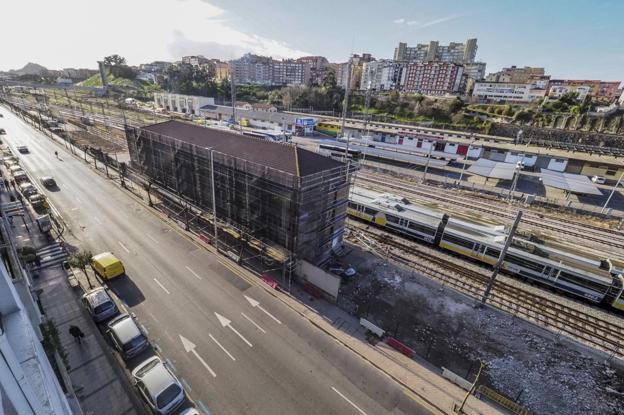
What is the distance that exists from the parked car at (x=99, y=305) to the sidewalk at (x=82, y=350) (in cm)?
77

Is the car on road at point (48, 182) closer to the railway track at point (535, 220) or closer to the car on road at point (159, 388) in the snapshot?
the car on road at point (159, 388)

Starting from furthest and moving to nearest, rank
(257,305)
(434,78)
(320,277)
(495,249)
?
(434,78) < (495,249) < (320,277) < (257,305)

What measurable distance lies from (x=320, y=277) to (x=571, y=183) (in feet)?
177

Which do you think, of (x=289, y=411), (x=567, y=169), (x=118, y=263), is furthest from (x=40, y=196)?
(x=567, y=169)

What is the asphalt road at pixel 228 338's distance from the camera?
50.7 feet

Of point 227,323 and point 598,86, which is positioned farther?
point 598,86

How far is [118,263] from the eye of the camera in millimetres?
22844

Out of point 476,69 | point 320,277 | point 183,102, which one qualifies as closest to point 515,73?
point 476,69

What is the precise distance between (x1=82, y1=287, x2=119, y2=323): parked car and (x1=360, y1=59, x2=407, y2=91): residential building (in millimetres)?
146666

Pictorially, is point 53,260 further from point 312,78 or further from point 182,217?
point 312,78

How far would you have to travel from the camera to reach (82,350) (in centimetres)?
1705

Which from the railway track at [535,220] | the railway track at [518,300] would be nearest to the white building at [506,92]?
the railway track at [535,220]

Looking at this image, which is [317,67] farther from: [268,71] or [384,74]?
[384,74]

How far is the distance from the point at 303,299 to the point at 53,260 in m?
21.9
